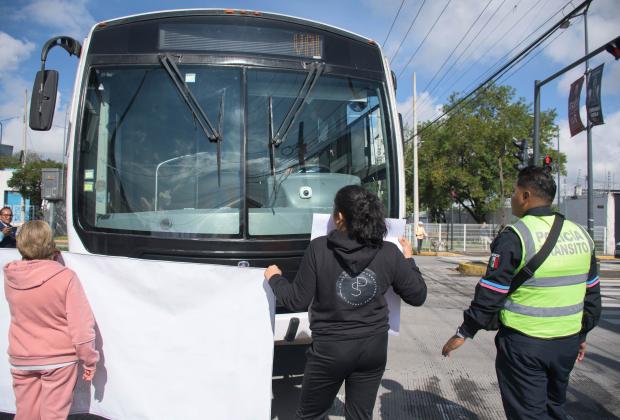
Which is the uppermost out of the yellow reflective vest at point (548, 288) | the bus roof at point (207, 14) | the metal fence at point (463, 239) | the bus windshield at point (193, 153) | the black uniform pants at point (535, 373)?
the bus roof at point (207, 14)

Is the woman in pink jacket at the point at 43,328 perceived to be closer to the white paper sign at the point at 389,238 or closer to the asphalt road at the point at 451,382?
the white paper sign at the point at 389,238

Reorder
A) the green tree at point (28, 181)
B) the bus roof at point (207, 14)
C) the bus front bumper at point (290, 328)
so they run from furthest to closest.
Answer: the green tree at point (28, 181)
the bus roof at point (207, 14)
the bus front bumper at point (290, 328)

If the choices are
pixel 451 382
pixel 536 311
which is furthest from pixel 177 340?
pixel 451 382

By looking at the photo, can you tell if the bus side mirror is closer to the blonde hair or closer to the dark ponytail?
the blonde hair

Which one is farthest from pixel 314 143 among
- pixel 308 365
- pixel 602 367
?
pixel 602 367

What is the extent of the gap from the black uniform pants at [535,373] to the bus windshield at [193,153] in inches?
74.9

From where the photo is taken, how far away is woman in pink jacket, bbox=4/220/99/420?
279 centimetres

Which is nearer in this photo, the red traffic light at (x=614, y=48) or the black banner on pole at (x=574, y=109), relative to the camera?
the red traffic light at (x=614, y=48)

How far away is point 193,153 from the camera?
400cm

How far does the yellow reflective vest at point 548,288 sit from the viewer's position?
259 cm

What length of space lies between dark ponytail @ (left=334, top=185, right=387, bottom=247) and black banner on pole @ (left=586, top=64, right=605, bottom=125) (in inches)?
521

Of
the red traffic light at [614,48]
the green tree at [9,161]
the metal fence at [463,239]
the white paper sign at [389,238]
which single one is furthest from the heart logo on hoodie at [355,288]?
the green tree at [9,161]

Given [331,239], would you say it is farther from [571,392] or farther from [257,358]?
[571,392]

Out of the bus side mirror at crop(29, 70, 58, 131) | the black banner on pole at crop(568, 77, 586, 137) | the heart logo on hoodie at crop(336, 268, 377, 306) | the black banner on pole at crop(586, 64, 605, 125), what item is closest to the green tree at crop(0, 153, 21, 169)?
the black banner on pole at crop(568, 77, 586, 137)
